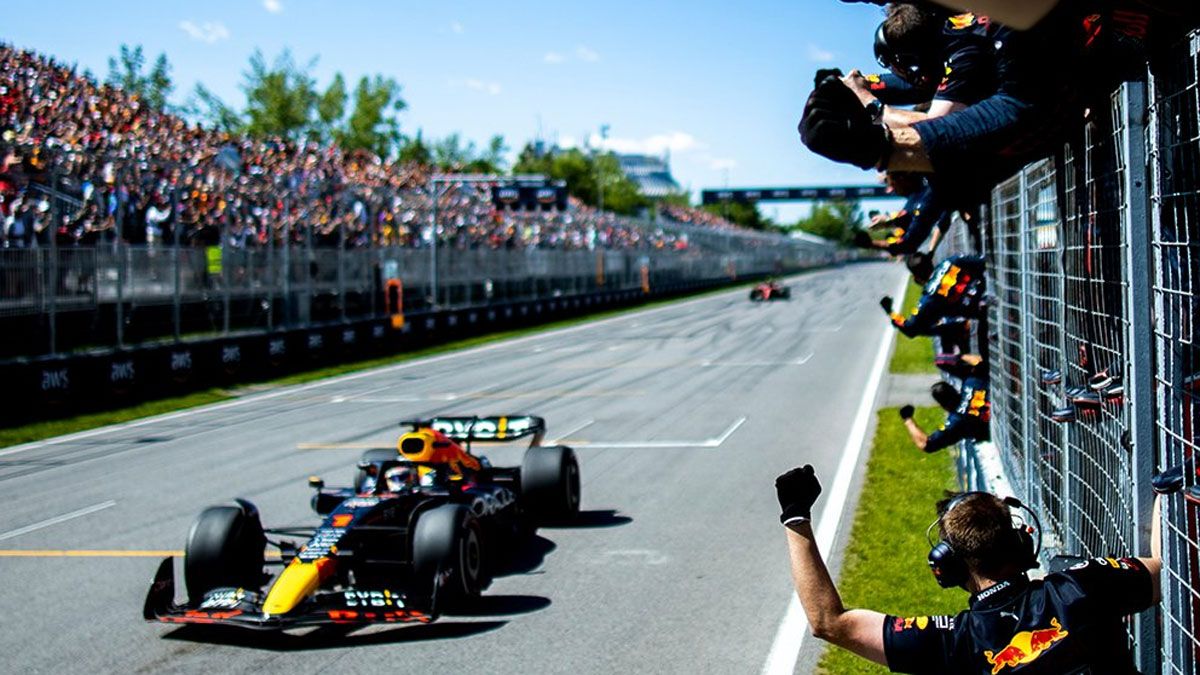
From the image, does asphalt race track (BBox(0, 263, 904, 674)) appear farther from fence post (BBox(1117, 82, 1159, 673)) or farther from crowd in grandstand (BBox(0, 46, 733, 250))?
crowd in grandstand (BBox(0, 46, 733, 250))

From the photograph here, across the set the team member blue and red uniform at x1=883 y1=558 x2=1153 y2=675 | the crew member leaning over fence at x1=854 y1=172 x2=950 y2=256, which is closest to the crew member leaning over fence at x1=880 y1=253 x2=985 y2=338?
the crew member leaning over fence at x1=854 y1=172 x2=950 y2=256

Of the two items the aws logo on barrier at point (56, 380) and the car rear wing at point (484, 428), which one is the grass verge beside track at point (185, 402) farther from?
the car rear wing at point (484, 428)

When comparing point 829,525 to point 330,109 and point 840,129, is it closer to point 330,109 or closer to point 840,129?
point 840,129

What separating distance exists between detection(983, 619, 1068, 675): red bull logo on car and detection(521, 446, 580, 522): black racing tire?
23.3 ft

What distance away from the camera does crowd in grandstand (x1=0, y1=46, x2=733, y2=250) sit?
20.8 m

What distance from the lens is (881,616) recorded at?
139 inches

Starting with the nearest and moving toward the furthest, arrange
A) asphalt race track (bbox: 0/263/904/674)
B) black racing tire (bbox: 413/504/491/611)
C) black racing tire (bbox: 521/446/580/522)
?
asphalt race track (bbox: 0/263/904/674)
black racing tire (bbox: 413/504/491/611)
black racing tire (bbox: 521/446/580/522)

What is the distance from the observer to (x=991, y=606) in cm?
341

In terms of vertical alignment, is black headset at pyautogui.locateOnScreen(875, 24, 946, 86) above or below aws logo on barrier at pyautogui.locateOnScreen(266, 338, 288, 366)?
above

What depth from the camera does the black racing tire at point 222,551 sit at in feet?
26.2

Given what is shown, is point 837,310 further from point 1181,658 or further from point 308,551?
point 1181,658

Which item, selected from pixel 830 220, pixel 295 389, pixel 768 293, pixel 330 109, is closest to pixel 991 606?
pixel 295 389

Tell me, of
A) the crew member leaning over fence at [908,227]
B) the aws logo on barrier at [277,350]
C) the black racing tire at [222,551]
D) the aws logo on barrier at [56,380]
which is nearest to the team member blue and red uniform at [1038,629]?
the crew member leaning over fence at [908,227]

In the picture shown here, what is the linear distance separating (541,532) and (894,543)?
2.86 m
